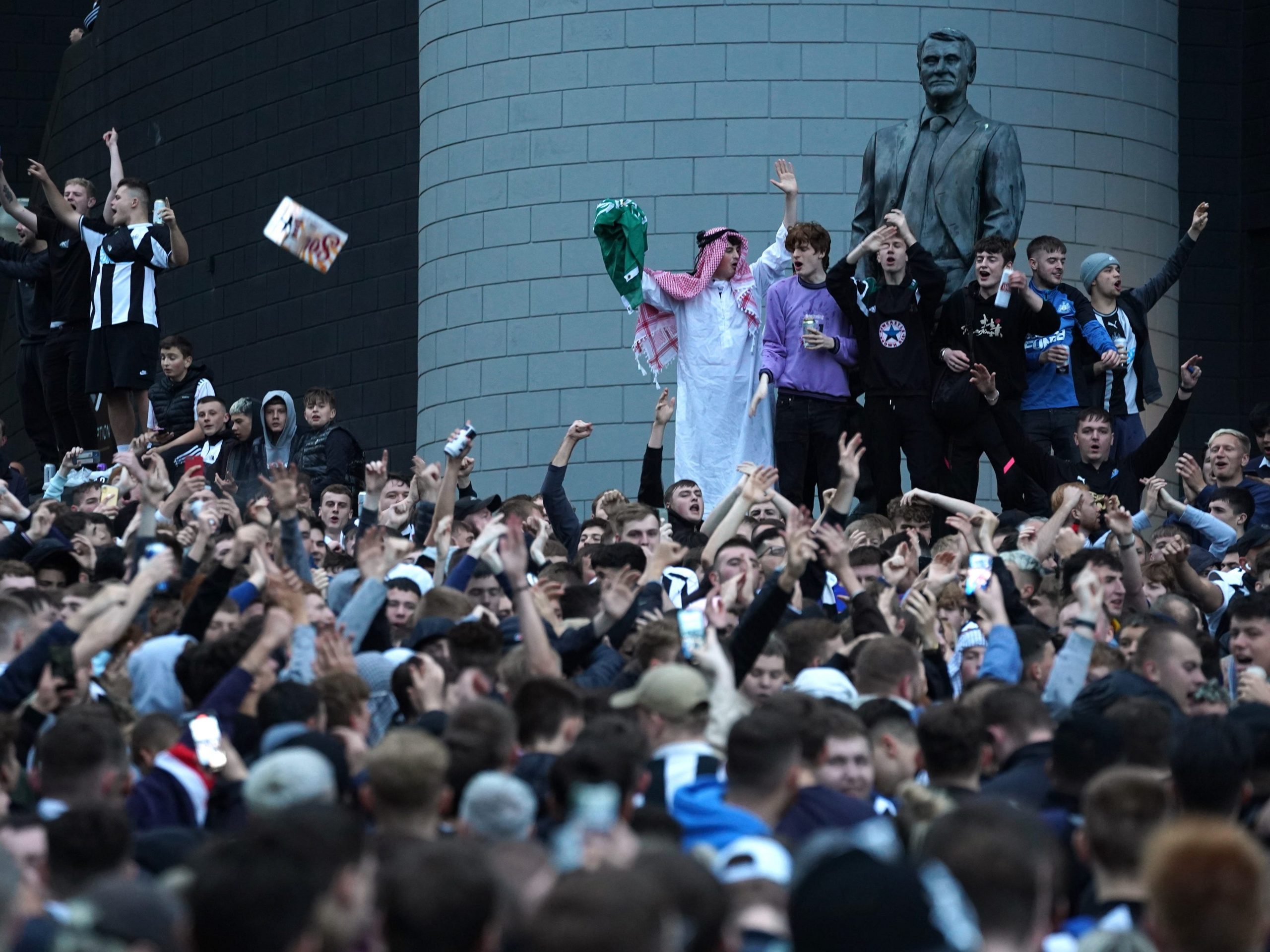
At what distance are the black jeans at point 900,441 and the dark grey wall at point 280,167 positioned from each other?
5.18 metres

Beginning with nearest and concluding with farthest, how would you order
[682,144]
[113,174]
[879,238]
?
[879,238] → [682,144] → [113,174]

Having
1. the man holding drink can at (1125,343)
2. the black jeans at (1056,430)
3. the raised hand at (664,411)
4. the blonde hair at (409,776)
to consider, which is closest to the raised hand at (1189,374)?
the man holding drink can at (1125,343)

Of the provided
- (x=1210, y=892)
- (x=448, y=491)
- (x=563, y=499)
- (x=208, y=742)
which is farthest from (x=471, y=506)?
(x=1210, y=892)

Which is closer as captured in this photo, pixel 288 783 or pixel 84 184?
pixel 288 783

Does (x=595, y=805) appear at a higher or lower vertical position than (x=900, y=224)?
lower

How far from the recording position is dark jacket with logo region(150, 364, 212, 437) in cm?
1404

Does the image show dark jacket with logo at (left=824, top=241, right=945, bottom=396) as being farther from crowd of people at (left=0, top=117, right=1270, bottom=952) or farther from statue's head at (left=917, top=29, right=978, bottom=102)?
statue's head at (left=917, top=29, right=978, bottom=102)

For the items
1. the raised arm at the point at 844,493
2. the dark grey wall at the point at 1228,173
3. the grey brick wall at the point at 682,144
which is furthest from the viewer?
the dark grey wall at the point at 1228,173

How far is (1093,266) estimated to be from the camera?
42.0 ft

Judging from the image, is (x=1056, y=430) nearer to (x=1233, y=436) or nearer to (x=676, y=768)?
(x=1233, y=436)

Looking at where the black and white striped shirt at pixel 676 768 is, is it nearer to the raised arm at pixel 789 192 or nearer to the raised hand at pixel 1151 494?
the raised hand at pixel 1151 494

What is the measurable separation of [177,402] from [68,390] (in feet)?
3.08

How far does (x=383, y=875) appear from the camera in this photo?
12.2ft

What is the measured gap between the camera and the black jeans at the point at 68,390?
1441 cm
